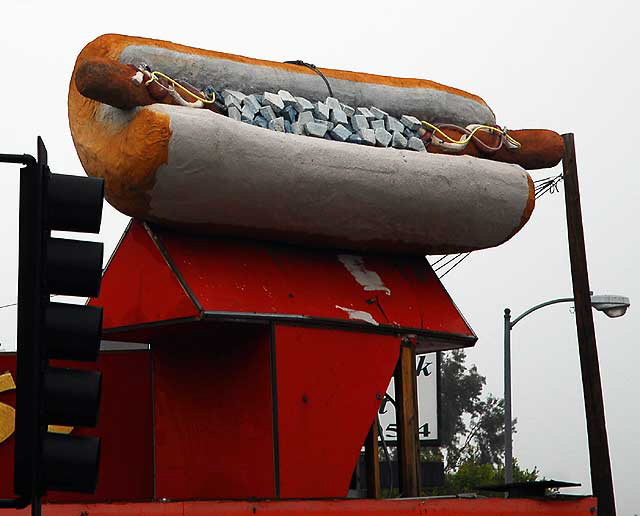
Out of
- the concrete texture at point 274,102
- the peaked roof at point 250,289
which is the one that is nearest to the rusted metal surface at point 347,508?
the peaked roof at point 250,289

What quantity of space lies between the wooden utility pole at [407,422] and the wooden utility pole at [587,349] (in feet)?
20.3

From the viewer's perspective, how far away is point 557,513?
9641mm

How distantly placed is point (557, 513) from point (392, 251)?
2529 millimetres

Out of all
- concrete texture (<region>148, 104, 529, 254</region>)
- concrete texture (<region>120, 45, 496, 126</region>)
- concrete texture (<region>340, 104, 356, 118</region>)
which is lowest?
concrete texture (<region>148, 104, 529, 254</region>)

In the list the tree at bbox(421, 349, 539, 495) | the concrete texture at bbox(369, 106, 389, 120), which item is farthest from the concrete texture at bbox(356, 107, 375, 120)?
the tree at bbox(421, 349, 539, 495)

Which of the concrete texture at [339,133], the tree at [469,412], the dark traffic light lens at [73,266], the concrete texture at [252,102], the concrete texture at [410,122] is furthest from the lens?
the tree at [469,412]

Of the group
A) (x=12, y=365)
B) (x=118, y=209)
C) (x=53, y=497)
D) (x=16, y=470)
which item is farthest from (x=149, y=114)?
(x=16, y=470)

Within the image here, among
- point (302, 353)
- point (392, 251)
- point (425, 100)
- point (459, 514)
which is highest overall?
point (425, 100)

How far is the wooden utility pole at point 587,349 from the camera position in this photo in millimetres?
15789

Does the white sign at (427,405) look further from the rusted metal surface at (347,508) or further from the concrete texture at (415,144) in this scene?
the rusted metal surface at (347,508)

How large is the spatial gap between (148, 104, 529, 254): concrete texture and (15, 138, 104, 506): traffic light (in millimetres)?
3520

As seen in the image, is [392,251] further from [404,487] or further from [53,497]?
[53,497]

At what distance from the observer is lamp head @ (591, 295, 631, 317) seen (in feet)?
60.7

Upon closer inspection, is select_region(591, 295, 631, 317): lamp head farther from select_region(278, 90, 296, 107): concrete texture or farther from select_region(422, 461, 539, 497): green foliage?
select_region(422, 461, 539, 497): green foliage
